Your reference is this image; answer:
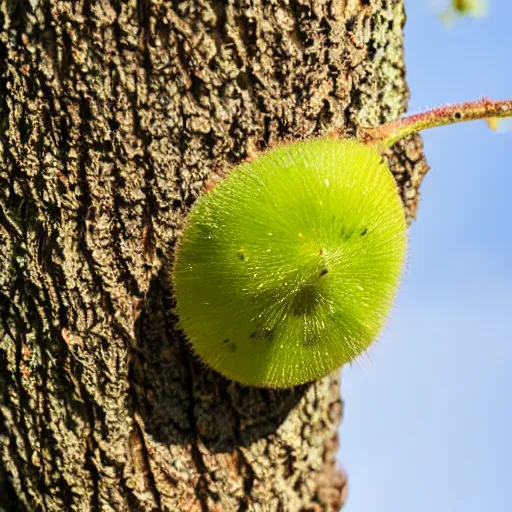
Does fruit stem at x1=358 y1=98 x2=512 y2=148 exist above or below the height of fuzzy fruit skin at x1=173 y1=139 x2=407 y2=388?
above

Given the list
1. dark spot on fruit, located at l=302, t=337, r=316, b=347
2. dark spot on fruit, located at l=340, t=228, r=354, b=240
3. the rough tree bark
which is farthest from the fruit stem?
dark spot on fruit, located at l=302, t=337, r=316, b=347

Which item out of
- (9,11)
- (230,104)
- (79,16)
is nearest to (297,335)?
(230,104)

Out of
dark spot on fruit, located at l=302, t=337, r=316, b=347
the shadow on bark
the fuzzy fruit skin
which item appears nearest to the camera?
the fuzzy fruit skin

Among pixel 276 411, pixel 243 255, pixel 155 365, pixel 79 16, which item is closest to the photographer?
pixel 243 255

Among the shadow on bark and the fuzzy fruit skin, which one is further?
the shadow on bark

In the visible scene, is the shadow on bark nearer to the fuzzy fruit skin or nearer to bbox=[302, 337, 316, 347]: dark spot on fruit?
the fuzzy fruit skin

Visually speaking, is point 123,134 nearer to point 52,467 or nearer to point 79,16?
point 79,16

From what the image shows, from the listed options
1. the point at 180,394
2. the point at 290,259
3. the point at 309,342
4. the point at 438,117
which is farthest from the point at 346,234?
the point at 180,394
